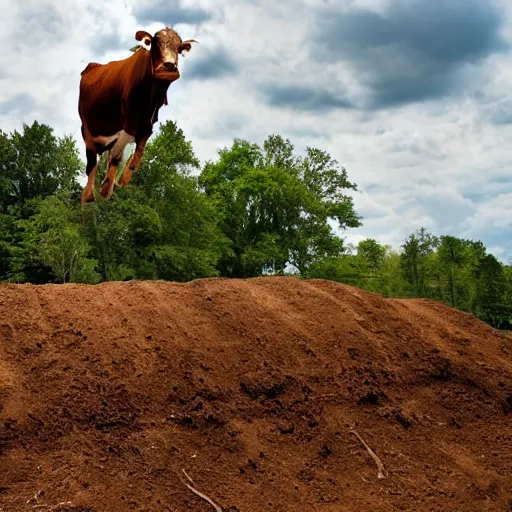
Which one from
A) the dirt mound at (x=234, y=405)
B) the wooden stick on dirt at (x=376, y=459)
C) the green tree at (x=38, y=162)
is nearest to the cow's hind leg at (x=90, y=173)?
the dirt mound at (x=234, y=405)

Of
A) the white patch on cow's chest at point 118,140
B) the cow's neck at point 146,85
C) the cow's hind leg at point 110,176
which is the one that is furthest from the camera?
the cow's hind leg at point 110,176

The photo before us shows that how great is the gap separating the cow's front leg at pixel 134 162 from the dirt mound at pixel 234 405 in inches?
123

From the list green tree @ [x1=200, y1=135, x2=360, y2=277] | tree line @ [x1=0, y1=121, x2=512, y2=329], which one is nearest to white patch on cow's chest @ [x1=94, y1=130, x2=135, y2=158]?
tree line @ [x1=0, y1=121, x2=512, y2=329]

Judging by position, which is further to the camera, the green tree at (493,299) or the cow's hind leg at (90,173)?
the green tree at (493,299)

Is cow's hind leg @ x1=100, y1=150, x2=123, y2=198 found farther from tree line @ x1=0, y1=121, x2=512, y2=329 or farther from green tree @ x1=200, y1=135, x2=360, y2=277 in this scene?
green tree @ x1=200, y1=135, x2=360, y2=277

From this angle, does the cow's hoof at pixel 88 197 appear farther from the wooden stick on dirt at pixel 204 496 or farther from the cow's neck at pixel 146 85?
the wooden stick on dirt at pixel 204 496

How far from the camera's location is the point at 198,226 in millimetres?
33062

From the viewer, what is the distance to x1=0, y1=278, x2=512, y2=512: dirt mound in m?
6.45

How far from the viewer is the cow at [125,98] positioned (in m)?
3.59

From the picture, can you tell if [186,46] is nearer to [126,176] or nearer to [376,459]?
[126,176]

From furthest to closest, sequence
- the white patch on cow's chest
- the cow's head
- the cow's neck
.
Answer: the white patch on cow's chest → the cow's neck → the cow's head

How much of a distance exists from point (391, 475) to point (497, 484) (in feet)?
4.29

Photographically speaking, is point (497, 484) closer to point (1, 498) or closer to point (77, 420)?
point (77, 420)

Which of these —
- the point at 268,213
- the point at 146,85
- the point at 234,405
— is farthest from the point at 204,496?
the point at 268,213
